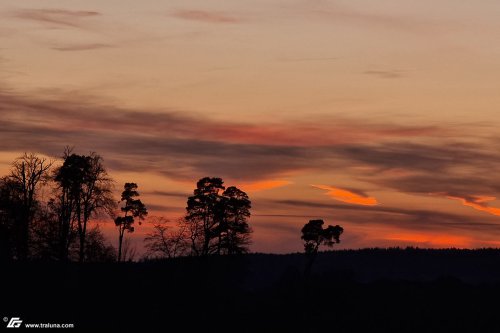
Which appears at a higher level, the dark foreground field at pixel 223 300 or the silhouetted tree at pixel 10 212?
the silhouetted tree at pixel 10 212

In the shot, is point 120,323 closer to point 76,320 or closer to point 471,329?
point 76,320

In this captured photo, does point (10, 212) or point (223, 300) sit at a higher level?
point (10, 212)

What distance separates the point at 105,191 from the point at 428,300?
111 feet

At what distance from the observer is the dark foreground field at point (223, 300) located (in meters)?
82.4

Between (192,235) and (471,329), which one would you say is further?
(192,235)

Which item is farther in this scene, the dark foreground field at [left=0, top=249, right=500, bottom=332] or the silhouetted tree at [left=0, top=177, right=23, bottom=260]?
the silhouetted tree at [left=0, top=177, right=23, bottom=260]

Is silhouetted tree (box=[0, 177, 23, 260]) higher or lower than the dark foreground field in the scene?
higher

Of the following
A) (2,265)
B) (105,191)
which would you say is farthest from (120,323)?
(105,191)

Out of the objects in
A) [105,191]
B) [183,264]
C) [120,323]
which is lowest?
[120,323]

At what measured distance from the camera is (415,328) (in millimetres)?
90625

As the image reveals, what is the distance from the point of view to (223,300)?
89875 mm

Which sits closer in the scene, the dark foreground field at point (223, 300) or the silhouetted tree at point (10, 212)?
the dark foreground field at point (223, 300)

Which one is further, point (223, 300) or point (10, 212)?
point (10, 212)

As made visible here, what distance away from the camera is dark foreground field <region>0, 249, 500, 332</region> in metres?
82.4
